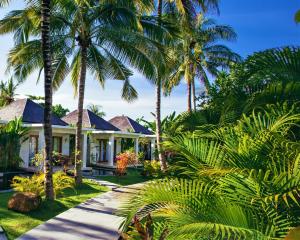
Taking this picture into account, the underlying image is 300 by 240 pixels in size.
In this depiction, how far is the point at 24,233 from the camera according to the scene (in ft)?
30.3

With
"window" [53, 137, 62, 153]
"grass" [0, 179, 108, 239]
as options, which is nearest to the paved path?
"grass" [0, 179, 108, 239]

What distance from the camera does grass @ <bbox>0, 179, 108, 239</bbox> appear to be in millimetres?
9691

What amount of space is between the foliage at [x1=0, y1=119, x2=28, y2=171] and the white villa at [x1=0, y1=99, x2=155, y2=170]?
117 cm

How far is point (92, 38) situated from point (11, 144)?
8.17 metres

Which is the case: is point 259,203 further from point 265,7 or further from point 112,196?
point 112,196

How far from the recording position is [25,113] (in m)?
24.8

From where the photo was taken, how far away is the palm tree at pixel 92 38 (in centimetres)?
1527

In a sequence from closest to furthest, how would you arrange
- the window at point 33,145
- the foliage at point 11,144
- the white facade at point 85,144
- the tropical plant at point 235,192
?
the tropical plant at point 235,192, the foliage at point 11,144, the white facade at point 85,144, the window at point 33,145

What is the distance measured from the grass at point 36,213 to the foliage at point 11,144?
245 inches

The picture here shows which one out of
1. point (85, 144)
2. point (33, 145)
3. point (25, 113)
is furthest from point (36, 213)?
point (33, 145)

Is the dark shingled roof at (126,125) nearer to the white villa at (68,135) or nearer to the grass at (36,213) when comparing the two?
the white villa at (68,135)

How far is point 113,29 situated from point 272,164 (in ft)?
40.9

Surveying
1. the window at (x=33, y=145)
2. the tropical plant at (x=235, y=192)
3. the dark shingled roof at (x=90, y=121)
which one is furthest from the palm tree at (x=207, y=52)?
the tropical plant at (x=235, y=192)

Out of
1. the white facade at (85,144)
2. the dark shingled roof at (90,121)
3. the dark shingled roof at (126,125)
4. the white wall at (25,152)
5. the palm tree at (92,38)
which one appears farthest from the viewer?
the dark shingled roof at (126,125)
